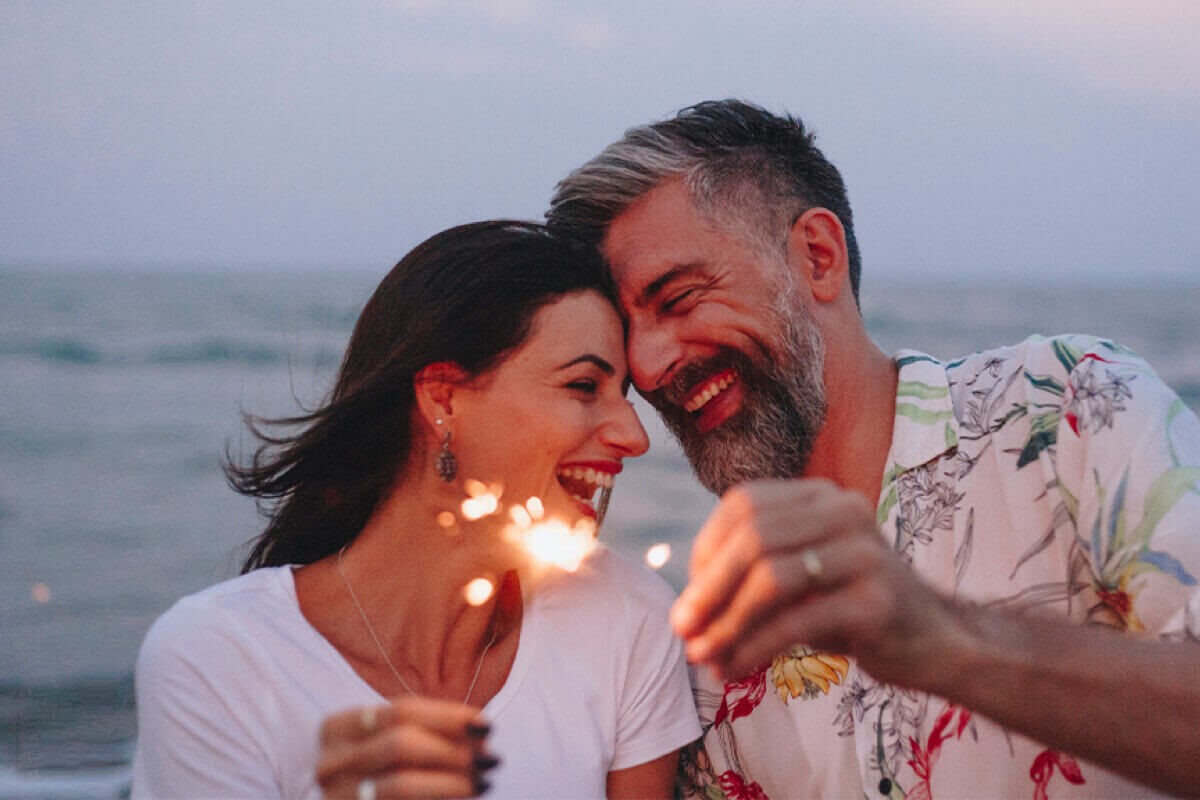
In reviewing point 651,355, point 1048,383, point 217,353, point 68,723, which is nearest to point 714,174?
point 651,355

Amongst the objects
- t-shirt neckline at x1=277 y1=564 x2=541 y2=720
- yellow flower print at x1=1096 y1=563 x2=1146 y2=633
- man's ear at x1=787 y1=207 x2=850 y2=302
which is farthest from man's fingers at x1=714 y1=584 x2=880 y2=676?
man's ear at x1=787 y1=207 x2=850 y2=302

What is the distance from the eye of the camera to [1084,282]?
31.0 m

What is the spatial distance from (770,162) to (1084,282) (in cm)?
3014

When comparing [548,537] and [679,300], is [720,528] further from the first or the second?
[679,300]

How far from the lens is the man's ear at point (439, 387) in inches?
131

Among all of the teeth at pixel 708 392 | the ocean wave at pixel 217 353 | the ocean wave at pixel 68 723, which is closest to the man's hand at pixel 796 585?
the teeth at pixel 708 392

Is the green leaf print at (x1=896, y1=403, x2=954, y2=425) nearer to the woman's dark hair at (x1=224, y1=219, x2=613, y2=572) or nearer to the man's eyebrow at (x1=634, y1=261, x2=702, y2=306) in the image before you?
the man's eyebrow at (x1=634, y1=261, x2=702, y2=306)

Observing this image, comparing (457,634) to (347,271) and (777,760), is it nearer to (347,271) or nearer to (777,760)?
(777,760)

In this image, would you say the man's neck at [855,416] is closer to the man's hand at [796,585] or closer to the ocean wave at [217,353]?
the man's hand at [796,585]

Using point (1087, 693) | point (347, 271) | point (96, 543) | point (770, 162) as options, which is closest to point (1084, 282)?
point (347, 271)

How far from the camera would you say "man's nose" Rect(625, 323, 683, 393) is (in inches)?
139

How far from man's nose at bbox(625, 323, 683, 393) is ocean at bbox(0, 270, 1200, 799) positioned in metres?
1.00

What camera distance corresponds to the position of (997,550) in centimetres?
313

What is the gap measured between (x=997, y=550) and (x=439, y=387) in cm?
170
